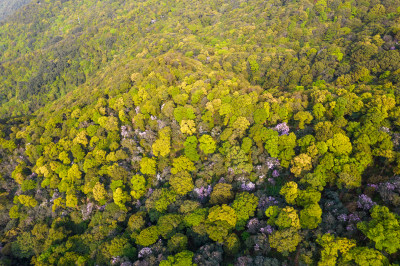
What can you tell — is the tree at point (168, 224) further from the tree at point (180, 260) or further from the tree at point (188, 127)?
the tree at point (188, 127)

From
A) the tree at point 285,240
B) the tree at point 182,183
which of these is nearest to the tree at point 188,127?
the tree at point 182,183

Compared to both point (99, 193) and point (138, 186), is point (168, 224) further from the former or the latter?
point (99, 193)

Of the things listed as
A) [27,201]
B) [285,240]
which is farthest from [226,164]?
[27,201]

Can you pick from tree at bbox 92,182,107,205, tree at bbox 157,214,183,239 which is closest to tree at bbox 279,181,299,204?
tree at bbox 157,214,183,239

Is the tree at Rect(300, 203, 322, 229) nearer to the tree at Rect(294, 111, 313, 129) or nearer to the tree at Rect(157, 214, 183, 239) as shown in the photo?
the tree at Rect(157, 214, 183, 239)

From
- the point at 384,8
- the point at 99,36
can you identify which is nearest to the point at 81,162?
→ the point at 384,8

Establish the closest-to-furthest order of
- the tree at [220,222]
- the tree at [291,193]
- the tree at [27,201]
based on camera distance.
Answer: the tree at [220,222] < the tree at [291,193] < the tree at [27,201]

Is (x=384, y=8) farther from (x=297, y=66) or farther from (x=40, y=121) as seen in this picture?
(x=40, y=121)
